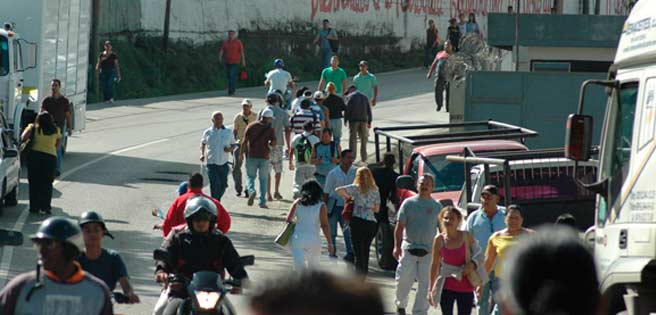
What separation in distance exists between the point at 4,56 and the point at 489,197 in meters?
13.0

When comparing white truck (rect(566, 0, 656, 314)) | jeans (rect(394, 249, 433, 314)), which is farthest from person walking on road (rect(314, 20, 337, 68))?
white truck (rect(566, 0, 656, 314))

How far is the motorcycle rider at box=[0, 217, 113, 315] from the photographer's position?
21.6ft

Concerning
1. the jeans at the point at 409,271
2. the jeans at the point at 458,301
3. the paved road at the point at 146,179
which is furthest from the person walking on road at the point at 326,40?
the jeans at the point at 458,301

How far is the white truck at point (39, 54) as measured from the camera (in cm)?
2344

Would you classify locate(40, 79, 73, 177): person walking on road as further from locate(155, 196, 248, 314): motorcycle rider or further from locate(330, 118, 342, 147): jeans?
locate(155, 196, 248, 314): motorcycle rider

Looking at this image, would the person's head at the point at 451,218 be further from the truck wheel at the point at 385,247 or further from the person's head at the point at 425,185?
the truck wheel at the point at 385,247

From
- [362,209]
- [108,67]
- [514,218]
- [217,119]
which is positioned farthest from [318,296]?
[108,67]

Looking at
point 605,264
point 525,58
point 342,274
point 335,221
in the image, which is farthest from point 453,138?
point 342,274

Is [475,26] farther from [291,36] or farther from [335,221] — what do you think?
[335,221]

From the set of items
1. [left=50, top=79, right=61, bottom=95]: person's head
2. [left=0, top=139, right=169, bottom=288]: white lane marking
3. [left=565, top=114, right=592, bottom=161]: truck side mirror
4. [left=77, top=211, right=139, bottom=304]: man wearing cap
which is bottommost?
[left=0, top=139, right=169, bottom=288]: white lane marking

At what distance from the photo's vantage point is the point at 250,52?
155 ft

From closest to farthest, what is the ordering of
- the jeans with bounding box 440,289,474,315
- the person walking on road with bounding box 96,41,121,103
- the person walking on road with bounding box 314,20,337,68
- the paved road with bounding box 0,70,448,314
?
the jeans with bounding box 440,289,474,315 < the paved road with bounding box 0,70,448,314 < the person walking on road with bounding box 96,41,121,103 < the person walking on road with bounding box 314,20,337,68

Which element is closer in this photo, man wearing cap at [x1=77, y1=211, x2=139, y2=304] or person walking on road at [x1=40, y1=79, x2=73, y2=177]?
man wearing cap at [x1=77, y1=211, x2=139, y2=304]

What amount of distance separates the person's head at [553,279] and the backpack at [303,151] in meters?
16.7
